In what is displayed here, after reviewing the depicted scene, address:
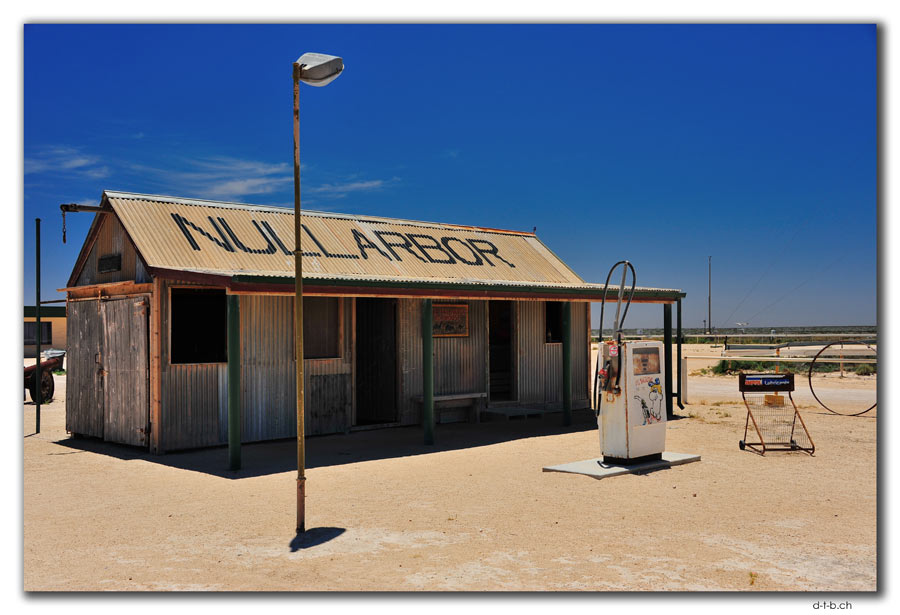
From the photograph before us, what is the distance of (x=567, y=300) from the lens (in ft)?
50.6

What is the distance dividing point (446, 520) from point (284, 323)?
630 cm

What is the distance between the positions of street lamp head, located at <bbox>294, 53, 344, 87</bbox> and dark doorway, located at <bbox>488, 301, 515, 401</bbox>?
10.4 meters

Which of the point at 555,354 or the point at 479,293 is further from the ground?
the point at 479,293

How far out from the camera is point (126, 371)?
1259 centimetres

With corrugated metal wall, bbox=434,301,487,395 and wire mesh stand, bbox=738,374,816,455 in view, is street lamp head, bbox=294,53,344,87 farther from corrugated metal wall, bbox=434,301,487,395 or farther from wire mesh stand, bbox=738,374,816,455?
corrugated metal wall, bbox=434,301,487,395

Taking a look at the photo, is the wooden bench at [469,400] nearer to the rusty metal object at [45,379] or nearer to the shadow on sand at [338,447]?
the shadow on sand at [338,447]

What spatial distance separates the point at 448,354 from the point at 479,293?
2446 millimetres

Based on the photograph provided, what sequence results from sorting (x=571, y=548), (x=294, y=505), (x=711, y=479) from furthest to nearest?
(x=711, y=479), (x=294, y=505), (x=571, y=548)

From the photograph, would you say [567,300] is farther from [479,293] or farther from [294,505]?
[294,505]

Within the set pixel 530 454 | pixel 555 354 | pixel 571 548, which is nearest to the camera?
pixel 571 548

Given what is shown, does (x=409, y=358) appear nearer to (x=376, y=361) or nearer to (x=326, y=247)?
(x=376, y=361)

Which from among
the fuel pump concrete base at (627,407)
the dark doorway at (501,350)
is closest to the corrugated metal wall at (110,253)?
the fuel pump concrete base at (627,407)

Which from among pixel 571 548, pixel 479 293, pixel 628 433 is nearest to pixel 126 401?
pixel 479 293

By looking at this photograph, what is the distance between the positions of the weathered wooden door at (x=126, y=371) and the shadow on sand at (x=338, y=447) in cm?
31
